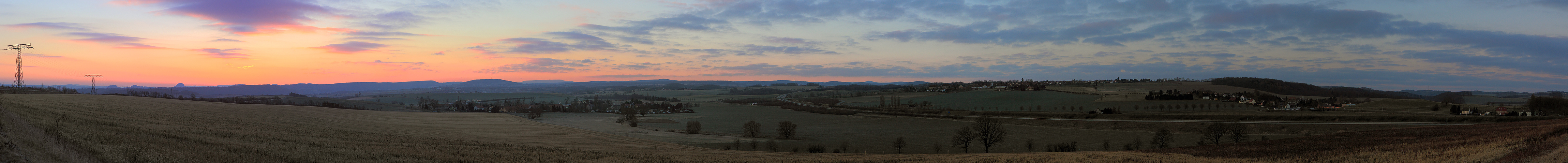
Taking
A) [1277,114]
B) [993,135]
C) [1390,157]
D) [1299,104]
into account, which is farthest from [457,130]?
[1299,104]

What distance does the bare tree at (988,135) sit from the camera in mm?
41562

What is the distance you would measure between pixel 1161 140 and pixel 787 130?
2907 centimetres

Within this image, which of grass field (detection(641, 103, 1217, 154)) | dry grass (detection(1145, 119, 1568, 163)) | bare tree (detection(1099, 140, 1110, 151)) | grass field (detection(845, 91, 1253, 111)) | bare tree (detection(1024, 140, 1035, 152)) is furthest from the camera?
grass field (detection(845, 91, 1253, 111))

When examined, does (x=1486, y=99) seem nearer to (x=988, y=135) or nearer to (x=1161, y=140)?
(x=1161, y=140)

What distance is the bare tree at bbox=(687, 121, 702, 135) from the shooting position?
56094mm

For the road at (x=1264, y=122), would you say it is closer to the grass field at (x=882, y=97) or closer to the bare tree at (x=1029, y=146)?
the bare tree at (x=1029, y=146)

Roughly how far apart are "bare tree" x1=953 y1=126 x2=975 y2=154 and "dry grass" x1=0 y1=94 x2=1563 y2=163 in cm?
1836

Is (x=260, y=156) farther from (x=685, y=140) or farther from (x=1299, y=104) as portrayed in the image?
(x=1299, y=104)

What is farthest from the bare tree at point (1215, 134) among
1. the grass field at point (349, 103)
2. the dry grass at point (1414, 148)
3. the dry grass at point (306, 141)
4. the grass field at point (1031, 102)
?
the grass field at point (349, 103)

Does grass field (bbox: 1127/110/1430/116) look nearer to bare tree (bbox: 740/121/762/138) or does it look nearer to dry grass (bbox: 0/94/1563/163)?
dry grass (bbox: 0/94/1563/163)

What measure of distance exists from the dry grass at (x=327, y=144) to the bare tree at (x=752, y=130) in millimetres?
18904

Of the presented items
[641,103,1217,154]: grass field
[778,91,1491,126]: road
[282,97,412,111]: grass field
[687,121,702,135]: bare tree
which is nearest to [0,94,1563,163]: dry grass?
[641,103,1217,154]: grass field

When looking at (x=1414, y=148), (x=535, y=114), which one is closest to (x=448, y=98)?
(x=535, y=114)

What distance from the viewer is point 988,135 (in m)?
42.4
